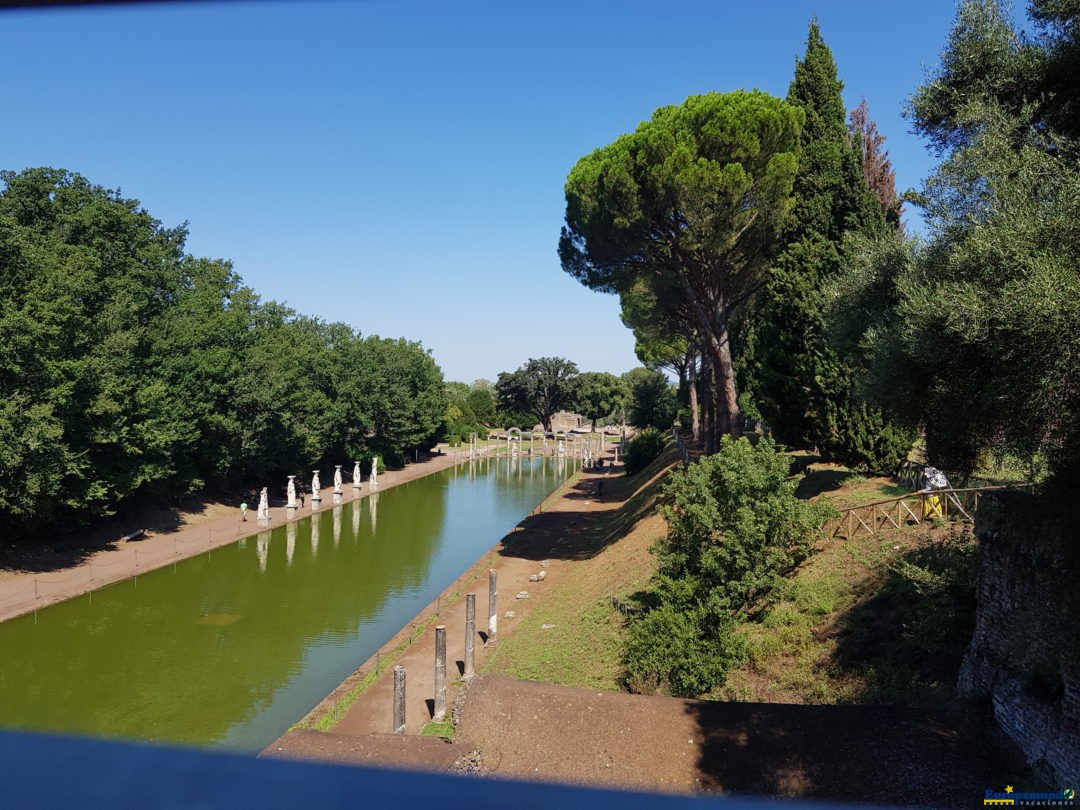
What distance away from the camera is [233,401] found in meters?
31.8

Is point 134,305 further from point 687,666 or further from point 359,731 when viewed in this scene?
point 687,666

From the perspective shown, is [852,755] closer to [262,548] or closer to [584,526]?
[584,526]

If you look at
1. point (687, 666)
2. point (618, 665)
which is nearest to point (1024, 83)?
point (687, 666)

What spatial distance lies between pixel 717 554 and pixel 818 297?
8.05 m

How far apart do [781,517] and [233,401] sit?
86.6 ft

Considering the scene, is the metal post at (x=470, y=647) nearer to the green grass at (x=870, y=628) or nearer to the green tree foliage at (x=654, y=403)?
the green grass at (x=870, y=628)

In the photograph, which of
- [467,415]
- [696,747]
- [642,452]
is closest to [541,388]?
[467,415]

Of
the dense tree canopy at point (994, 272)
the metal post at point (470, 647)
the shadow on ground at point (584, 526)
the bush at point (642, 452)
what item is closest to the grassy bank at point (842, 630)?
the metal post at point (470, 647)

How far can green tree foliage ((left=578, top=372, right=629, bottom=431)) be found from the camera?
83.9 m

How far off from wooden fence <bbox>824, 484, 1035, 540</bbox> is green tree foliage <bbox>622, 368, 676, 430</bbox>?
45245mm

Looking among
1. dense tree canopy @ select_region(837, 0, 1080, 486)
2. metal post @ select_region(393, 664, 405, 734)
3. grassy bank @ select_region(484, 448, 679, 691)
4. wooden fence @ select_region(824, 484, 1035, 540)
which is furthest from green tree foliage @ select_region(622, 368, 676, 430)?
dense tree canopy @ select_region(837, 0, 1080, 486)

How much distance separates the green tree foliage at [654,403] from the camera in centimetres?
6100

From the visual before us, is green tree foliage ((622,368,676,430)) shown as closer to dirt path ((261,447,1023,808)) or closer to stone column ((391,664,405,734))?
stone column ((391,664,405,734))

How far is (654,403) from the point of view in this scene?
6266 cm
